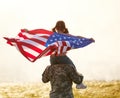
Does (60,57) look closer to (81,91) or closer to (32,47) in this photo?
(32,47)

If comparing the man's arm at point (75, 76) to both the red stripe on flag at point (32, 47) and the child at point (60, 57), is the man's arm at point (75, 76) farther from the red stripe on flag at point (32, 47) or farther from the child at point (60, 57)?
the red stripe on flag at point (32, 47)

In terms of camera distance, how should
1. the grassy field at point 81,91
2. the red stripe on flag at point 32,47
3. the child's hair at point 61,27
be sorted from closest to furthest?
the child's hair at point 61,27, the red stripe on flag at point 32,47, the grassy field at point 81,91

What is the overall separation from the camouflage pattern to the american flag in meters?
0.47

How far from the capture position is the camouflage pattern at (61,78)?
14.1 meters

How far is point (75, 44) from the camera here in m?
14.2

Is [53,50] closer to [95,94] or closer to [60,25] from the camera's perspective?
[60,25]

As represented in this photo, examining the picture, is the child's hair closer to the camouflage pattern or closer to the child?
the child

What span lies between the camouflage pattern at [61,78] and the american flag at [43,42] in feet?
1.55

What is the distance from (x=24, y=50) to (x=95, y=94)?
69591 millimetres

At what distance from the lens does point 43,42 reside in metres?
14.8

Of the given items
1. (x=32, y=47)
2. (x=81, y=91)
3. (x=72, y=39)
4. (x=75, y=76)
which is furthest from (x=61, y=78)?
(x=81, y=91)

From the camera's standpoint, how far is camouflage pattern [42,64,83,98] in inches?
556

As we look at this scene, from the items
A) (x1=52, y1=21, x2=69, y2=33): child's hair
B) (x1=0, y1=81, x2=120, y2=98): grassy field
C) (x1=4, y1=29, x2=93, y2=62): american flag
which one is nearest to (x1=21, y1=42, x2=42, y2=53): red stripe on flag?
(x1=4, y1=29, x2=93, y2=62): american flag

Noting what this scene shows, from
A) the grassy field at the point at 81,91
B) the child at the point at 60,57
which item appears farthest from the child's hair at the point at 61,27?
the grassy field at the point at 81,91
